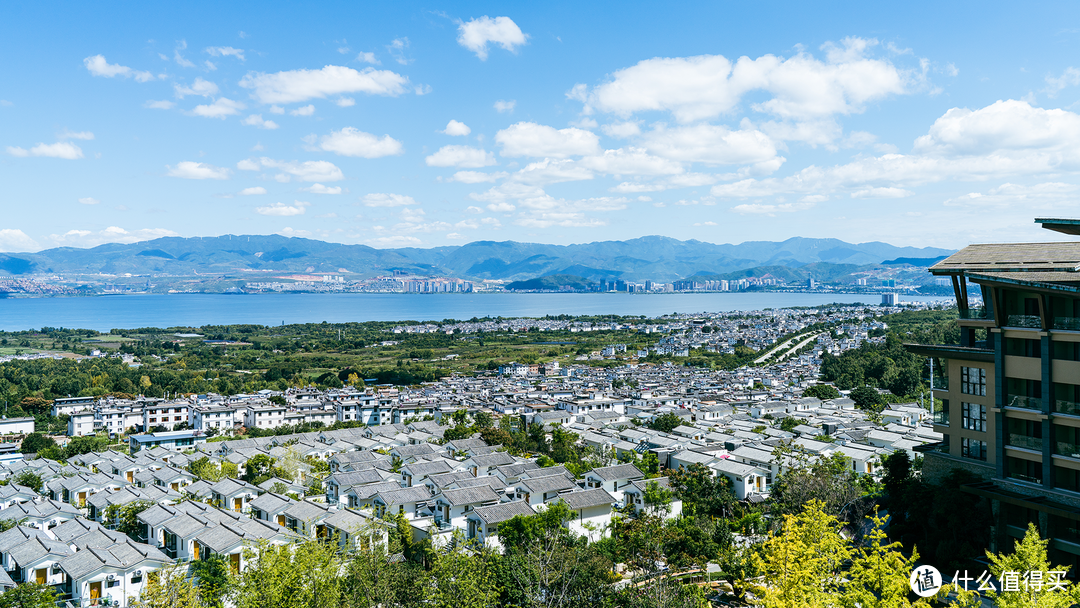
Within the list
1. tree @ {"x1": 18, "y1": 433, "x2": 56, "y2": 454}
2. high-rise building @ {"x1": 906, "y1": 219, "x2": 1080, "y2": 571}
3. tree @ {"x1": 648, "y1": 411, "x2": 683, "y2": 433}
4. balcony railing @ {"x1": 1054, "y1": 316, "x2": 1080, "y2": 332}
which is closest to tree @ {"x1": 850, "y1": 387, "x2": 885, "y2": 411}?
tree @ {"x1": 648, "y1": 411, "x2": 683, "y2": 433}

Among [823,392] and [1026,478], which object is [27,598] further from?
[823,392]

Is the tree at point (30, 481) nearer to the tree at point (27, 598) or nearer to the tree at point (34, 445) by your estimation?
the tree at point (34, 445)

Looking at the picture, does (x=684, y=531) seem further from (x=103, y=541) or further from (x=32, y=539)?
(x=32, y=539)

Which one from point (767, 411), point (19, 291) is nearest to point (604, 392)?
point (767, 411)

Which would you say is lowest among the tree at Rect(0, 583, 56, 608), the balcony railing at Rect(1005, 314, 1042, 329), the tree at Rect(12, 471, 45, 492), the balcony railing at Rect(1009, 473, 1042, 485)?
the tree at Rect(12, 471, 45, 492)

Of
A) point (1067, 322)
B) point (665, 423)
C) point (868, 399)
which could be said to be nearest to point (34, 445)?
point (665, 423)

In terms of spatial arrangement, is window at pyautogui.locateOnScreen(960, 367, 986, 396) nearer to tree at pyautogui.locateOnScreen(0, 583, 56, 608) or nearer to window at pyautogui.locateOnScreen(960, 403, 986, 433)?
window at pyautogui.locateOnScreen(960, 403, 986, 433)
